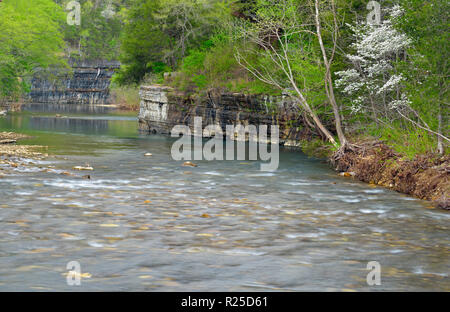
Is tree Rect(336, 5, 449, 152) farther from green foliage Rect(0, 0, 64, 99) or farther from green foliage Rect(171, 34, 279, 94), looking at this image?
green foliage Rect(0, 0, 64, 99)

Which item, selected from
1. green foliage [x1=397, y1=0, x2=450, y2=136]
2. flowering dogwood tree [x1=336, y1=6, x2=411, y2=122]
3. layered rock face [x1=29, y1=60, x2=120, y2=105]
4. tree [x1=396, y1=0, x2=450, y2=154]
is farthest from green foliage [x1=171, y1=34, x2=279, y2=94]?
layered rock face [x1=29, y1=60, x2=120, y2=105]

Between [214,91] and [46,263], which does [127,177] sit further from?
[214,91]

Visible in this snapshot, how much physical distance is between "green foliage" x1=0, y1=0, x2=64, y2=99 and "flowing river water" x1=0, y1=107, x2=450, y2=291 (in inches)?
1613

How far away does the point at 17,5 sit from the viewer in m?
94.7

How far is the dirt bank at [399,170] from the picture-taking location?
16.9 metres

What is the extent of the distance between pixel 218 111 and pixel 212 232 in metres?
28.0

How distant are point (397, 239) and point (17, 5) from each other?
9250 centimetres

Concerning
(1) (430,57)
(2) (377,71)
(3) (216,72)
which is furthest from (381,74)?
(3) (216,72)

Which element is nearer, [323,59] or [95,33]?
[323,59]

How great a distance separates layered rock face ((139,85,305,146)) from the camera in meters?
35.3

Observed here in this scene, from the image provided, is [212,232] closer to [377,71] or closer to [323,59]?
[377,71]

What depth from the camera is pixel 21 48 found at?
66188 mm

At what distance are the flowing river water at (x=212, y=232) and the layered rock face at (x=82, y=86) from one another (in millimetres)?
78928
